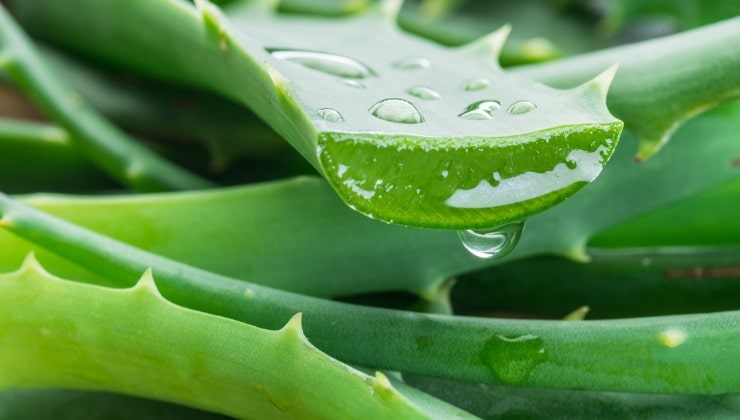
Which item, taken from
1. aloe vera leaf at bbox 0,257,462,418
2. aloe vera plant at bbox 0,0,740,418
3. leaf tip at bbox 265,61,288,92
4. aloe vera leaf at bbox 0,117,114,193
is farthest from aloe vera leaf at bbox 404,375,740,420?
aloe vera leaf at bbox 0,117,114,193

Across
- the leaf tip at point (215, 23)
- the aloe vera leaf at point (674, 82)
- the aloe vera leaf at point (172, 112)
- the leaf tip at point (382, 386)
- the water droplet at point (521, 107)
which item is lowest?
the aloe vera leaf at point (172, 112)

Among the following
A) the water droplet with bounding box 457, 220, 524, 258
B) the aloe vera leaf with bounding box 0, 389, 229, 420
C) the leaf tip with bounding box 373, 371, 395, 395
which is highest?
the water droplet with bounding box 457, 220, 524, 258

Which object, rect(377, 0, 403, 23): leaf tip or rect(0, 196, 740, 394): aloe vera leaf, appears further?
rect(377, 0, 403, 23): leaf tip

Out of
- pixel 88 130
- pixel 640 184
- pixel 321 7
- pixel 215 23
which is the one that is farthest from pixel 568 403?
pixel 321 7

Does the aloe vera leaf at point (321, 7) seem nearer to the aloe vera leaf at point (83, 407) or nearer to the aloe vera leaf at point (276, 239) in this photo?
the aloe vera leaf at point (276, 239)

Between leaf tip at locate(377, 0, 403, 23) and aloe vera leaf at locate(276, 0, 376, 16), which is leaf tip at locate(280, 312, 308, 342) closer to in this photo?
leaf tip at locate(377, 0, 403, 23)

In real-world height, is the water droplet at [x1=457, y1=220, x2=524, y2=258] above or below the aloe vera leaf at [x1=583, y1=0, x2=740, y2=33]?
below

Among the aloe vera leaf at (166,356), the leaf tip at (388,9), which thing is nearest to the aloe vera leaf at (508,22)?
the leaf tip at (388,9)
